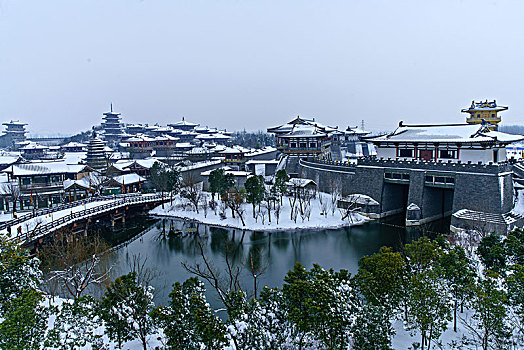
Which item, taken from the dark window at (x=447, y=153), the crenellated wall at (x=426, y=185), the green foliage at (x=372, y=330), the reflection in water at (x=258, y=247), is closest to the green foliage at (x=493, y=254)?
the green foliage at (x=372, y=330)

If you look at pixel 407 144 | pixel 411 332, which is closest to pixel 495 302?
pixel 411 332

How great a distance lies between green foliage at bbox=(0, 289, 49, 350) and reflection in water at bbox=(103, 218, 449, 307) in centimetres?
641

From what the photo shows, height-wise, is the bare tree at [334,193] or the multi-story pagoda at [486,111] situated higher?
the multi-story pagoda at [486,111]

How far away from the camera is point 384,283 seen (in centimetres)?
1055

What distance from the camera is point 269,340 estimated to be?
29.0 feet

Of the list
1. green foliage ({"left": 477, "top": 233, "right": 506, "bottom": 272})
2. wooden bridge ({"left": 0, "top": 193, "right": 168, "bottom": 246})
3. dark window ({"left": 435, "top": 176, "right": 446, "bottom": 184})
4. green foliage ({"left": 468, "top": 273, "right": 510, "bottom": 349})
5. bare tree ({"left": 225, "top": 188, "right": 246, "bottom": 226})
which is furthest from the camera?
bare tree ({"left": 225, "top": 188, "right": 246, "bottom": 226})

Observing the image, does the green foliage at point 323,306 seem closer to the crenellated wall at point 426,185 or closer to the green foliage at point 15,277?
the green foliage at point 15,277

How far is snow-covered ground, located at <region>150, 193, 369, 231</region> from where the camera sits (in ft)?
85.0

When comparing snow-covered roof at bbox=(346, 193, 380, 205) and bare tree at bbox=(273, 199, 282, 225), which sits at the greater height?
snow-covered roof at bbox=(346, 193, 380, 205)

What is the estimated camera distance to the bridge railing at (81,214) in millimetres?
18916

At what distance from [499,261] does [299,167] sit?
2658 cm

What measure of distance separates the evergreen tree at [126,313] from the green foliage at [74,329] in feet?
1.23

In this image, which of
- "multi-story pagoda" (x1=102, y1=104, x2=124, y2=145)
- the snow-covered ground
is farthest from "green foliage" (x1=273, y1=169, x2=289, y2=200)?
"multi-story pagoda" (x1=102, y1=104, x2=124, y2=145)

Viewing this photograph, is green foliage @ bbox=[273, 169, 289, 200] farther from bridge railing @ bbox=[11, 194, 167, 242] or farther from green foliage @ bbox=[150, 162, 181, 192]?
bridge railing @ bbox=[11, 194, 167, 242]
